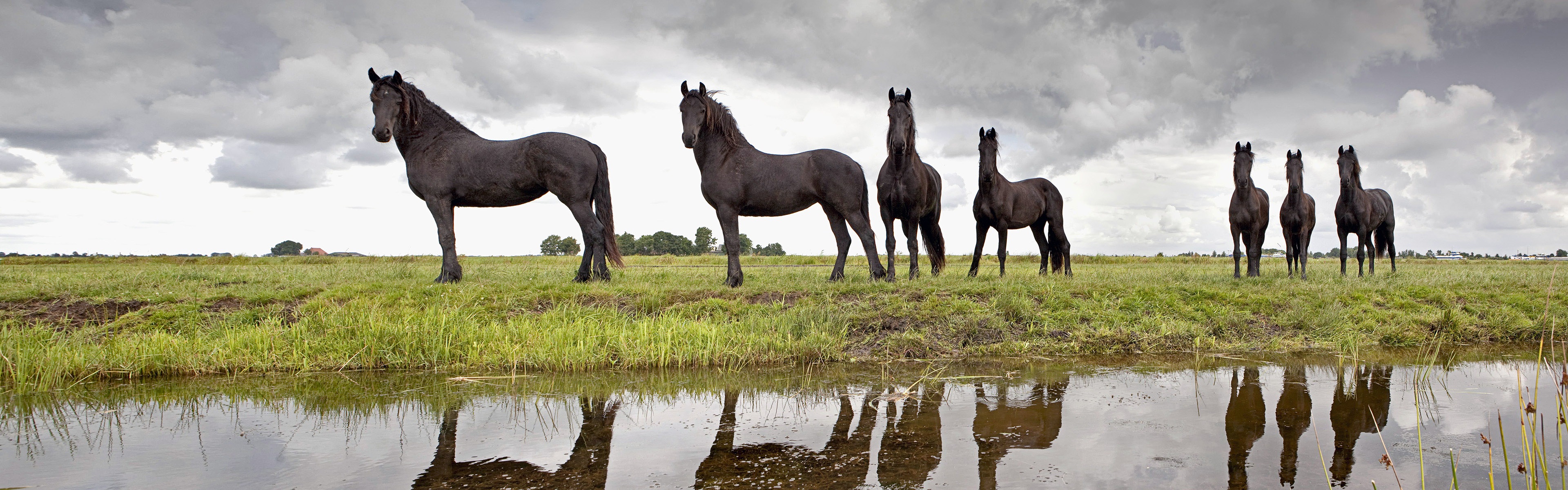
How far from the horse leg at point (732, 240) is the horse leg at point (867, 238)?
1460 mm

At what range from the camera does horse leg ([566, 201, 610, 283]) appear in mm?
9891

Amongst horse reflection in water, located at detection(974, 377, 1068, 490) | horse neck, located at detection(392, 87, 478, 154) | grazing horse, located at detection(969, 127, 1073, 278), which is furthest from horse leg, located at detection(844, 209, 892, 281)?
horse neck, located at detection(392, 87, 478, 154)

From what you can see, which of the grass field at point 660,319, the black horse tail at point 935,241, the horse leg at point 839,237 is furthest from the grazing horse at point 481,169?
the black horse tail at point 935,241

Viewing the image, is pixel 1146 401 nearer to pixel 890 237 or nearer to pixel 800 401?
pixel 800 401

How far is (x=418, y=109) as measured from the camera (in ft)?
33.1

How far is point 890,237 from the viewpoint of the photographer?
34.5 feet

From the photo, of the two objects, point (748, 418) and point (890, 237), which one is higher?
point (890, 237)

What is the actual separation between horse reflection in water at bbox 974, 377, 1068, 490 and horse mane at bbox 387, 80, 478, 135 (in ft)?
27.4

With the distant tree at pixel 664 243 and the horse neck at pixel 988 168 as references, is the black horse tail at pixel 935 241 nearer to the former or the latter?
the horse neck at pixel 988 168

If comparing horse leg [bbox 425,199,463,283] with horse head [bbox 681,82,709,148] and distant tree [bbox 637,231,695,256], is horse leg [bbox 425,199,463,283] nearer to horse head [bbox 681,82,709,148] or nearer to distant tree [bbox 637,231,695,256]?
horse head [bbox 681,82,709,148]

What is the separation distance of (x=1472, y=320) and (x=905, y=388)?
780 centimetres

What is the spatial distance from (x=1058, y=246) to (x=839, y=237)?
5.77m

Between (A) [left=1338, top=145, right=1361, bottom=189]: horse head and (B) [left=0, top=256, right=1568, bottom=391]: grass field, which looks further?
(A) [left=1338, top=145, right=1361, bottom=189]: horse head

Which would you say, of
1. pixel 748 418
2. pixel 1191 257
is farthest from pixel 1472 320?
pixel 1191 257
